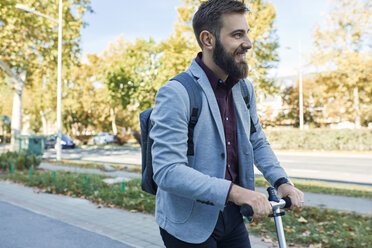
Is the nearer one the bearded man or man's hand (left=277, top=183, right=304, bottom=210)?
the bearded man

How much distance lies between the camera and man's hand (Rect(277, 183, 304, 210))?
5.92ft

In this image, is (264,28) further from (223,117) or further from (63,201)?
(223,117)

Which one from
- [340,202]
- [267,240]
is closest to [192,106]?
[267,240]

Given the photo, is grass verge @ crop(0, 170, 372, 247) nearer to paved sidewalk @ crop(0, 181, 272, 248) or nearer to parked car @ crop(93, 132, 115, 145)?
paved sidewalk @ crop(0, 181, 272, 248)

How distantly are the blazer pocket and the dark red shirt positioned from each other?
0.83 feet

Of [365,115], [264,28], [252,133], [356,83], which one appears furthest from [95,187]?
[365,115]

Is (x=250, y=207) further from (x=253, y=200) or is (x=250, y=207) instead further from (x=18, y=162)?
(x=18, y=162)

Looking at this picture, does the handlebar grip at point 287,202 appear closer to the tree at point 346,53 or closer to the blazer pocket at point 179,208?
the blazer pocket at point 179,208

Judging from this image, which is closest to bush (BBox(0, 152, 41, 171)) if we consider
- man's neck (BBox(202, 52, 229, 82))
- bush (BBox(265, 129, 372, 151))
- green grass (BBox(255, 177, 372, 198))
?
green grass (BBox(255, 177, 372, 198))

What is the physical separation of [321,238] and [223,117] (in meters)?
3.59

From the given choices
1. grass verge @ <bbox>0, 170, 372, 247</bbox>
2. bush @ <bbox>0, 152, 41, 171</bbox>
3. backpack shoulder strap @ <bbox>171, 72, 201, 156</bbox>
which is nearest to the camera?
backpack shoulder strap @ <bbox>171, 72, 201, 156</bbox>

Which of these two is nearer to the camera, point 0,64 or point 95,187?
point 95,187

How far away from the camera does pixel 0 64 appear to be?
52.7ft

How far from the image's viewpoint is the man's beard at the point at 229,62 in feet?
5.70
